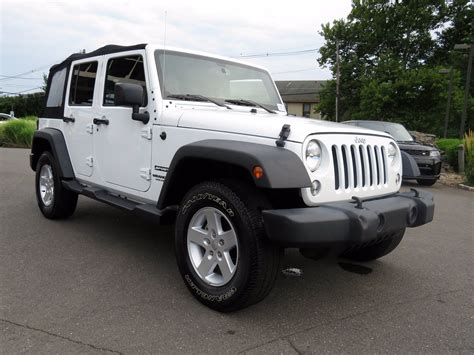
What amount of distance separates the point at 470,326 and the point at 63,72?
197 inches

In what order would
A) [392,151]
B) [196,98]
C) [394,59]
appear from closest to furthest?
[392,151], [196,98], [394,59]

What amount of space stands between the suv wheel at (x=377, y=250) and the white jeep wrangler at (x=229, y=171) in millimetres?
18

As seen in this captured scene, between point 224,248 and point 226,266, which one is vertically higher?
point 224,248

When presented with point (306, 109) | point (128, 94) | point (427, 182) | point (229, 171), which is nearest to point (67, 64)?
point (128, 94)

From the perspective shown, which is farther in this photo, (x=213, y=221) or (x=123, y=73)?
(x=123, y=73)

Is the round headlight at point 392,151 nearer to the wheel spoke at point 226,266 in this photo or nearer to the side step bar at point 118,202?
the wheel spoke at point 226,266

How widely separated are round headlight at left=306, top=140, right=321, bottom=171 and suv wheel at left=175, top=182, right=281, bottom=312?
0.40 m

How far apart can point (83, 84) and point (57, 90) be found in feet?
2.98

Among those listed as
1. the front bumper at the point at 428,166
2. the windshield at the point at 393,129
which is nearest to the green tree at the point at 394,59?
the windshield at the point at 393,129

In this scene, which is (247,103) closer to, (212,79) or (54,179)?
(212,79)

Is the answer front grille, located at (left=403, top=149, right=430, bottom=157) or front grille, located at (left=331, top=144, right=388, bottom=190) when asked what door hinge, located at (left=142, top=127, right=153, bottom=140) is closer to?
front grille, located at (left=331, top=144, right=388, bottom=190)

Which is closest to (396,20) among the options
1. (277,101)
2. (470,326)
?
(277,101)

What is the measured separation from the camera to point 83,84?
4.80 metres

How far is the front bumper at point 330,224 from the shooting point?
2.50 meters
